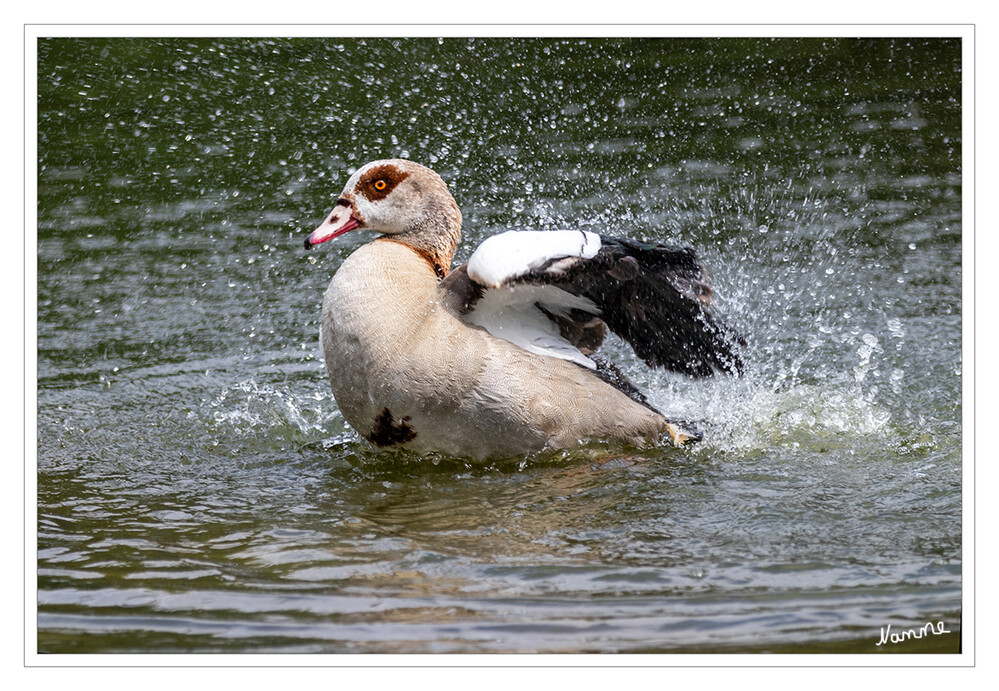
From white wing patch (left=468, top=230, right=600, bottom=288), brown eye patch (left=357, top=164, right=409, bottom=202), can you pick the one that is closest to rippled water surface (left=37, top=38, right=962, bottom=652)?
white wing patch (left=468, top=230, right=600, bottom=288)

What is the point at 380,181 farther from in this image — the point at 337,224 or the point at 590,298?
the point at 590,298

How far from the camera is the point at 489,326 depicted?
5.46 metres

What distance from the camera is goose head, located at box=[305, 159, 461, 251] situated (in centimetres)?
560

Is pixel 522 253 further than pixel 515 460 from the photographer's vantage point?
No

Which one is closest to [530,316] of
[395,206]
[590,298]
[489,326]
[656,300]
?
[489,326]

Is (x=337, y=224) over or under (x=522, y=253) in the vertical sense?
over

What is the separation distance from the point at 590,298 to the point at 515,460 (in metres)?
0.86

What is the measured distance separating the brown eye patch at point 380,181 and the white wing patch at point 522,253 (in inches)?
31.6

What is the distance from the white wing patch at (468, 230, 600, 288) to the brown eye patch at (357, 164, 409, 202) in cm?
80
